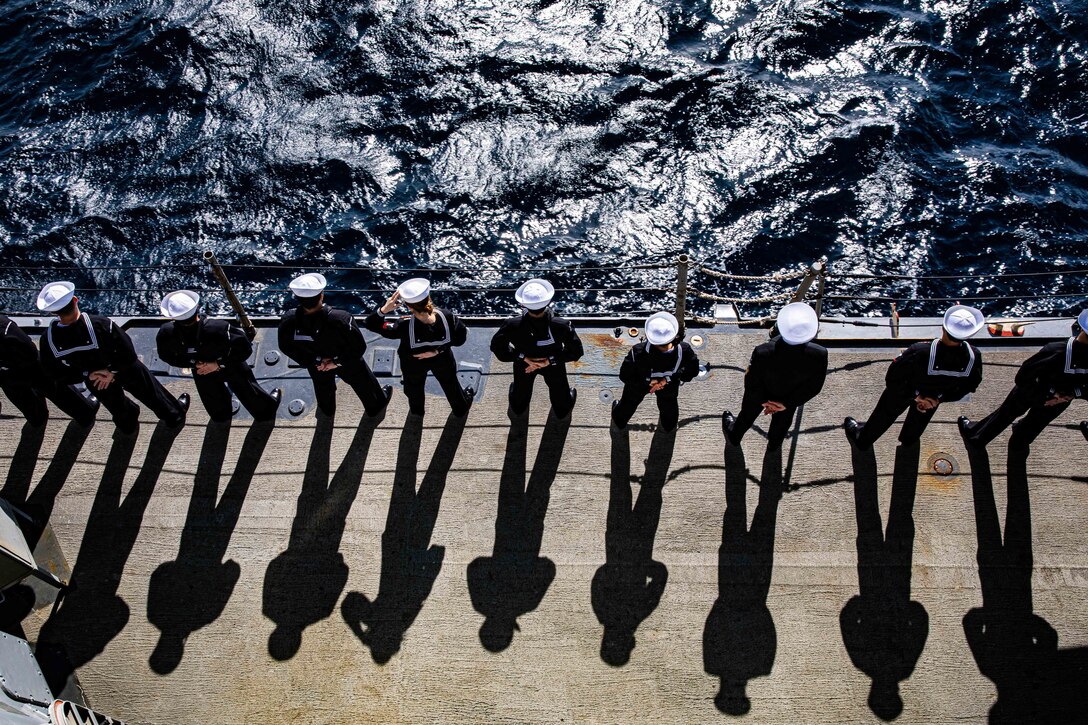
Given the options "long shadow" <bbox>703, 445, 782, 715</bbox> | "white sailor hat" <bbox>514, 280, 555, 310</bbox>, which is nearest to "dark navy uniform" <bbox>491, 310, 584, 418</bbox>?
"white sailor hat" <bbox>514, 280, 555, 310</bbox>

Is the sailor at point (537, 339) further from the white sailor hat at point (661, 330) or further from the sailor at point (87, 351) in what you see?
the sailor at point (87, 351)

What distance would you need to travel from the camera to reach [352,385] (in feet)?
25.6

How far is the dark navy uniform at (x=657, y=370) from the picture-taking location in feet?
22.9

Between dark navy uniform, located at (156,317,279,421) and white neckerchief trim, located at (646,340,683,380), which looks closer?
white neckerchief trim, located at (646,340,683,380)

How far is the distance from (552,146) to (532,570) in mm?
9510

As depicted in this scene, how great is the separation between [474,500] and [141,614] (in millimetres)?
3173

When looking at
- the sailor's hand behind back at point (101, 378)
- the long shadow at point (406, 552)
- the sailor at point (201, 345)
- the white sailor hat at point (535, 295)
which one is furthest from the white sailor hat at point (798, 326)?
the sailor's hand behind back at point (101, 378)

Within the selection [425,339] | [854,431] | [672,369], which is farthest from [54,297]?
[854,431]

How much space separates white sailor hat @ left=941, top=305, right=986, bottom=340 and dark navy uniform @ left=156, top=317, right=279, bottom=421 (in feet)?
21.2

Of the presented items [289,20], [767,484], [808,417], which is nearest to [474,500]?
[767,484]

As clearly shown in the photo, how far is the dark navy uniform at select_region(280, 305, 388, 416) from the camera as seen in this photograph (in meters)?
7.26

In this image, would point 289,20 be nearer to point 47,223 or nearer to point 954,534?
point 47,223

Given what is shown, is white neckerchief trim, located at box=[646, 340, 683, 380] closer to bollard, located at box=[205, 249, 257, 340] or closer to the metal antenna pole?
the metal antenna pole

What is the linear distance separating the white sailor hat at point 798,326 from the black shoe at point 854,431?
1717 mm
